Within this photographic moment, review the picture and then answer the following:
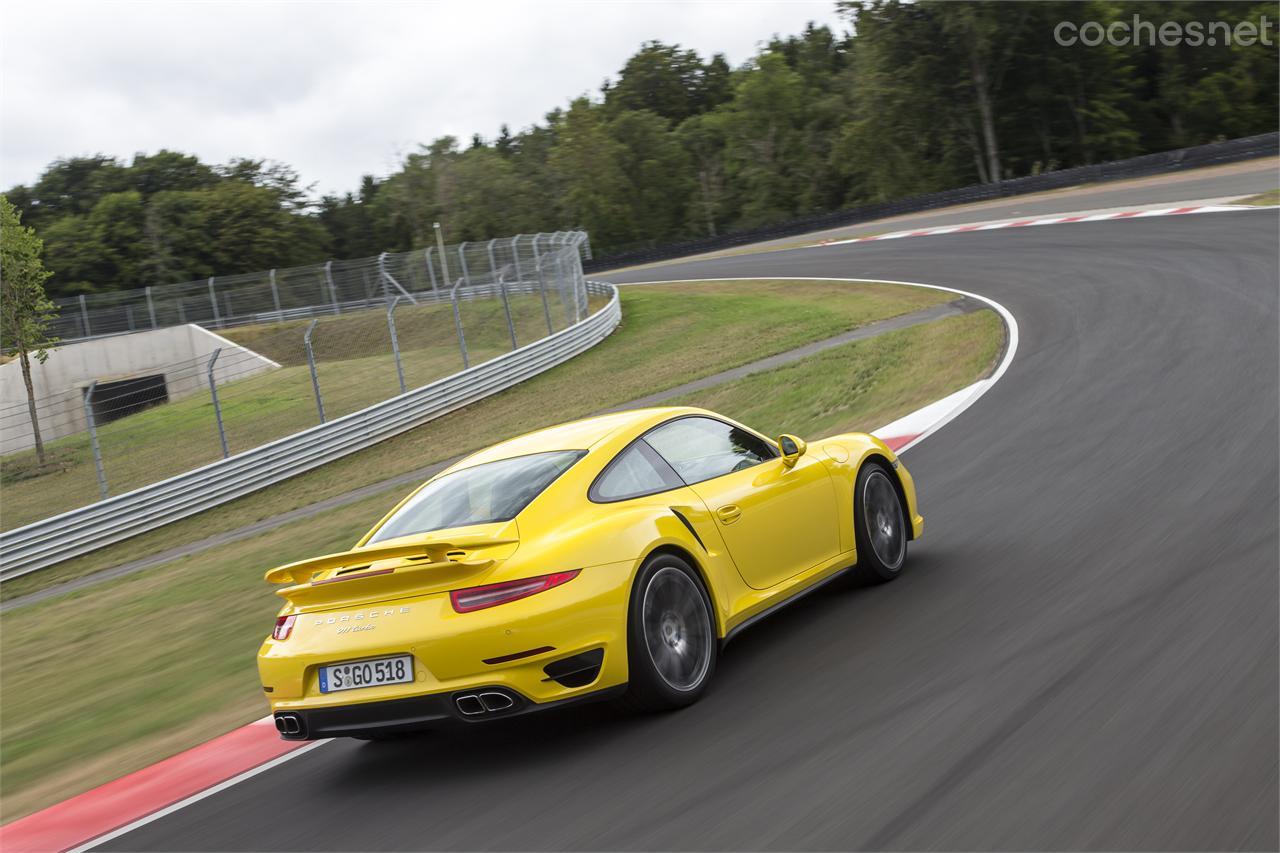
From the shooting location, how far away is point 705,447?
6207 millimetres

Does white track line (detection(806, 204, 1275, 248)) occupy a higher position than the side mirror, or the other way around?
white track line (detection(806, 204, 1275, 248))

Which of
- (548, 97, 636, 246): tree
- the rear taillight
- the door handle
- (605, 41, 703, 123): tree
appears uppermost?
(605, 41, 703, 123): tree

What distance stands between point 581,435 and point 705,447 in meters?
0.64

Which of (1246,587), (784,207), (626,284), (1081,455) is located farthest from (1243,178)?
(784,207)

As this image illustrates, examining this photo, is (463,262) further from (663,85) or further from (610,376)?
(663,85)

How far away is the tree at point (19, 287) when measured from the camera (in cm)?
2753

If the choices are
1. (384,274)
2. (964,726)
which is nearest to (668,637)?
(964,726)

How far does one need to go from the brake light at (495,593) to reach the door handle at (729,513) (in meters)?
1.15

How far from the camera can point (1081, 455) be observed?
358 inches

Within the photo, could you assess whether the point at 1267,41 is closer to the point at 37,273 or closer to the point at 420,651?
the point at 37,273

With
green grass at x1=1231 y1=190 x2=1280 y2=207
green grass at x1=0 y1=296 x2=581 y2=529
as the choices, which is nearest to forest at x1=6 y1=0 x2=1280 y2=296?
green grass at x1=1231 y1=190 x2=1280 y2=207

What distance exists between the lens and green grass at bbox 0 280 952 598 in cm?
1800

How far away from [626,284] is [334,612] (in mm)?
36153

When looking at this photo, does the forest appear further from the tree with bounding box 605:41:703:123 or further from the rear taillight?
the rear taillight
